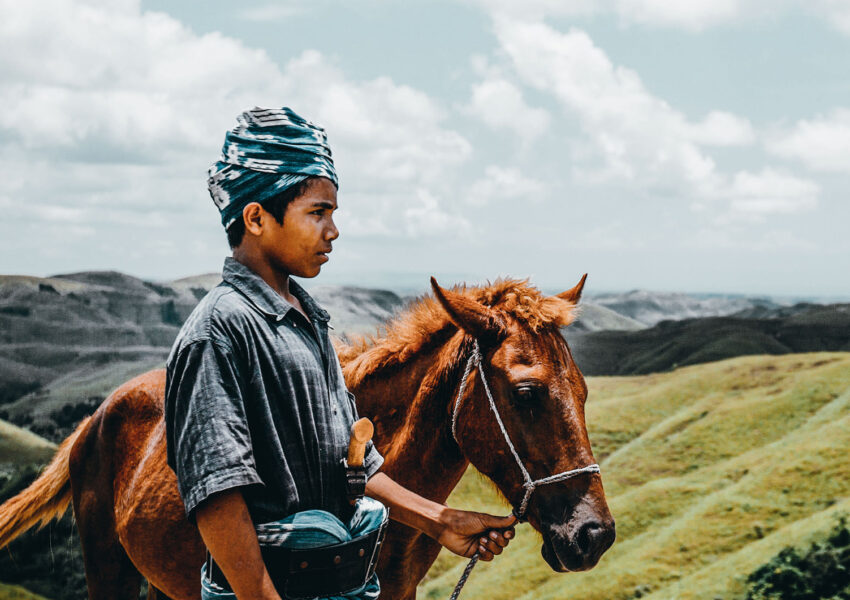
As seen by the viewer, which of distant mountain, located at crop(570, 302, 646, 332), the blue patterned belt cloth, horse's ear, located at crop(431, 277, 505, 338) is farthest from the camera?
distant mountain, located at crop(570, 302, 646, 332)

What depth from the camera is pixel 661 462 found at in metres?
19.2

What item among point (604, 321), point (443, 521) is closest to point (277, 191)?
point (443, 521)

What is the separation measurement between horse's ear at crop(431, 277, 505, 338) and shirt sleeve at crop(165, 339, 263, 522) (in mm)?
1635

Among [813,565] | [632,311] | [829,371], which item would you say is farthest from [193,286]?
[632,311]

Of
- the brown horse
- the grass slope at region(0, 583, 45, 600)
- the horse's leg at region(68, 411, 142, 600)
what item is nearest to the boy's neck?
the brown horse

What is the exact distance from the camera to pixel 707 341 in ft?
130

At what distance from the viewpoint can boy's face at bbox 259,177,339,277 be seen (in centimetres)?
275

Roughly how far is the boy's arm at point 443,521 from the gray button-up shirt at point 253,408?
1.13ft

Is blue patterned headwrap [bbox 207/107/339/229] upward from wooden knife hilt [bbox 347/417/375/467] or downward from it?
upward

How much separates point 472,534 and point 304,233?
1408 mm

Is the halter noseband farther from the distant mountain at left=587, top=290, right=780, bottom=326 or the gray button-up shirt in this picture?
the distant mountain at left=587, top=290, right=780, bottom=326

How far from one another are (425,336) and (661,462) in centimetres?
1618

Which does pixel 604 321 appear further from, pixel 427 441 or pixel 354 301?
pixel 427 441

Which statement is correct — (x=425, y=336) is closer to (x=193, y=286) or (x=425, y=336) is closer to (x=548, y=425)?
(x=548, y=425)
